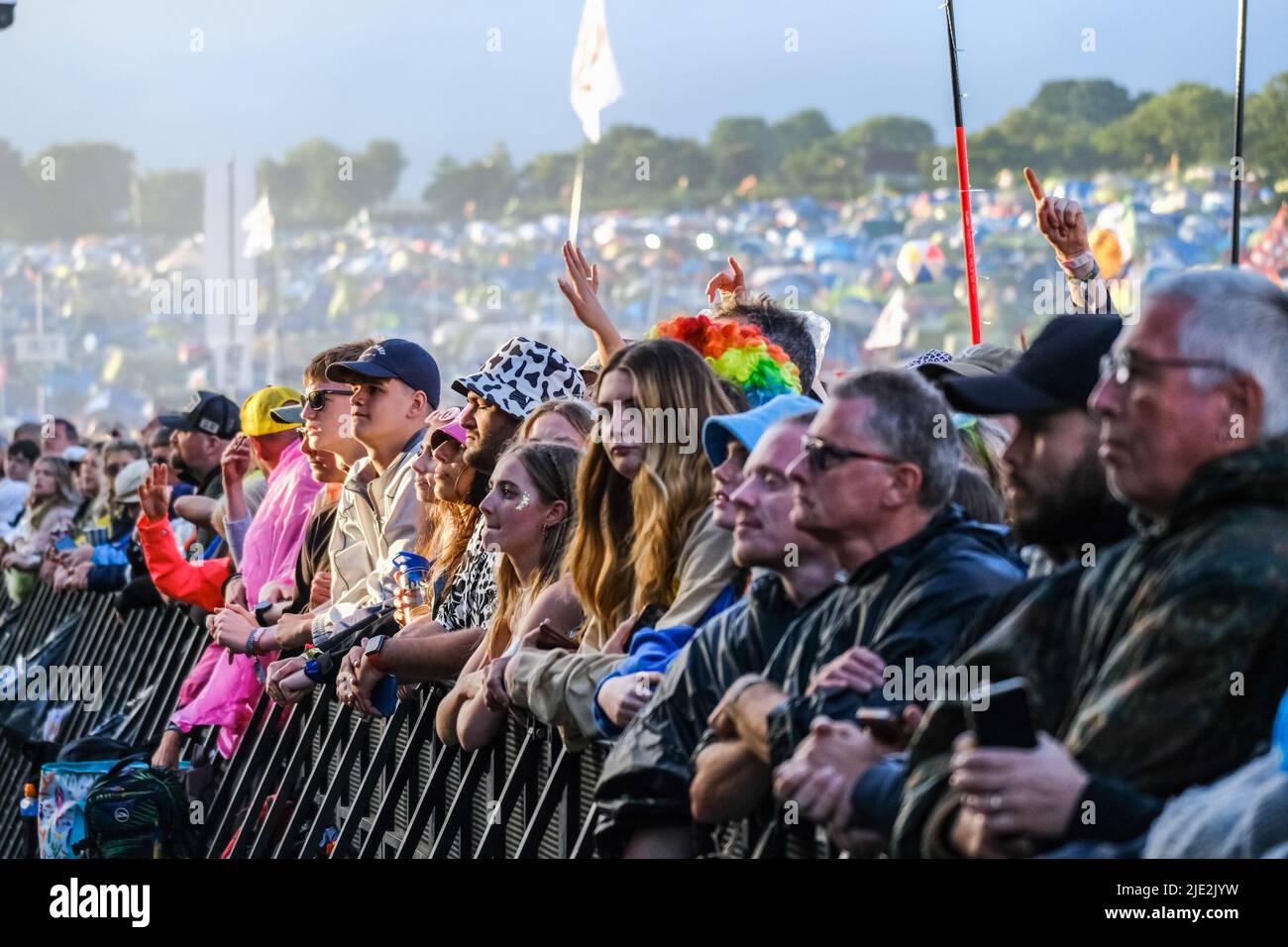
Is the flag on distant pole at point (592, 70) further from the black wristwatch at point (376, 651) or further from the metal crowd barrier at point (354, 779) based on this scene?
the black wristwatch at point (376, 651)

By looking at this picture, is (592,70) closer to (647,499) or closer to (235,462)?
(235,462)

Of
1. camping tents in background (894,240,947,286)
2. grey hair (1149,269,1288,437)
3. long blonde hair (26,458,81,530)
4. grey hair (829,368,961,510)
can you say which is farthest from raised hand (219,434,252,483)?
camping tents in background (894,240,947,286)

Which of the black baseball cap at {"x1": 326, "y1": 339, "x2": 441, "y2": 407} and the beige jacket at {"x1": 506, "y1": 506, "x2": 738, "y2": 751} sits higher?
the black baseball cap at {"x1": 326, "y1": 339, "x2": 441, "y2": 407}

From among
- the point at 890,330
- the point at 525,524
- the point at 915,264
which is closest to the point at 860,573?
the point at 525,524

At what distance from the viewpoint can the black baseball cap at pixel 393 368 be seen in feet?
23.9

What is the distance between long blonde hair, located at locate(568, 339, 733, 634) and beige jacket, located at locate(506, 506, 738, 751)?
6cm

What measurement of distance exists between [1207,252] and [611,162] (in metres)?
83.0

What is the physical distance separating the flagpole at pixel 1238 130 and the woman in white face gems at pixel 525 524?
1947 millimetres

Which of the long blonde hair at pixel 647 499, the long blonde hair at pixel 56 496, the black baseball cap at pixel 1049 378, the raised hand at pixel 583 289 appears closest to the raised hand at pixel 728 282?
the raised hand at pixel 583 289

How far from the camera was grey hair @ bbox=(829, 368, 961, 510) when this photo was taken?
12.0ft

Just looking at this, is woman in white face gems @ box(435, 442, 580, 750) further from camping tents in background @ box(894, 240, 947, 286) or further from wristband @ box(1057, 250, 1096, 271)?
camping tents in background @ box(894, 240, 947, 286)

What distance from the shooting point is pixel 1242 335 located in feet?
9.18

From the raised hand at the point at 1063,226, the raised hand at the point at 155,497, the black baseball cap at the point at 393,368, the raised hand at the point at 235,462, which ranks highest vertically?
the raised hand at the point at 1063,226
